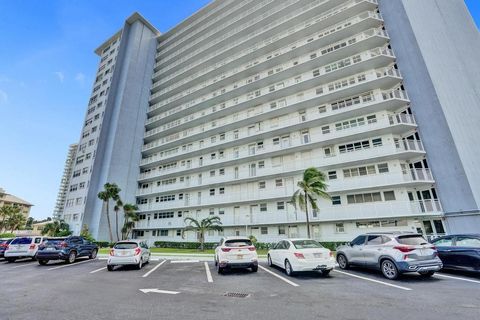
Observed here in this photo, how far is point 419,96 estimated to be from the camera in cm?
2216

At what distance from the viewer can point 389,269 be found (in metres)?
9.23

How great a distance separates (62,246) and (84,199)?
26.8 metres

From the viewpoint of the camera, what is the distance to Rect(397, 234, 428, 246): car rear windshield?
897 centimetres

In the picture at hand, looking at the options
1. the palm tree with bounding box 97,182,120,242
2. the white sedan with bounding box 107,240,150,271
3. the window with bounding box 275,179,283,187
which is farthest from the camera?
the palm tree with bounding box 97,182,120,242

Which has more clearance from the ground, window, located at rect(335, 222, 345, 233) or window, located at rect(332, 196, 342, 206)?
window, located at rect(332, 196, 342, 206)

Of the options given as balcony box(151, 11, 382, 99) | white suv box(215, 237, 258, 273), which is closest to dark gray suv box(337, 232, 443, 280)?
white suv box(215, 237, 258, 273)

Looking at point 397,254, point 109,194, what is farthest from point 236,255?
point 109,194

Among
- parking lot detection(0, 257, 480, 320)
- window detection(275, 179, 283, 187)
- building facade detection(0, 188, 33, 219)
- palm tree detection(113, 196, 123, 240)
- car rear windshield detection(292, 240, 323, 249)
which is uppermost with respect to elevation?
building facade detection(0, 188, 33, 219)

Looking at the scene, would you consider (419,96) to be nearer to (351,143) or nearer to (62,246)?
(351,143)

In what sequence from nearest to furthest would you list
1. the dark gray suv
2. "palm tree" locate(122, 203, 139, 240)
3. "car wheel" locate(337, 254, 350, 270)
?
the dark gray suv, "car wheel" locate(337, 254, 350, 270), "palm tree" locate(122, 203, 139, 240)

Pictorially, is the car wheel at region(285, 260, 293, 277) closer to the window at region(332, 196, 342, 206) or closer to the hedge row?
the window at region(332, 196, 342, 206)

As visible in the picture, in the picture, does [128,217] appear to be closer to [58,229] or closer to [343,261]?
[58,229]

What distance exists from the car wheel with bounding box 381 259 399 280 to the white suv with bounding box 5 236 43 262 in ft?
75.7

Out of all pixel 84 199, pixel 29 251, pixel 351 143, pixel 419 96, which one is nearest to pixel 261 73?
pixel 351 143
